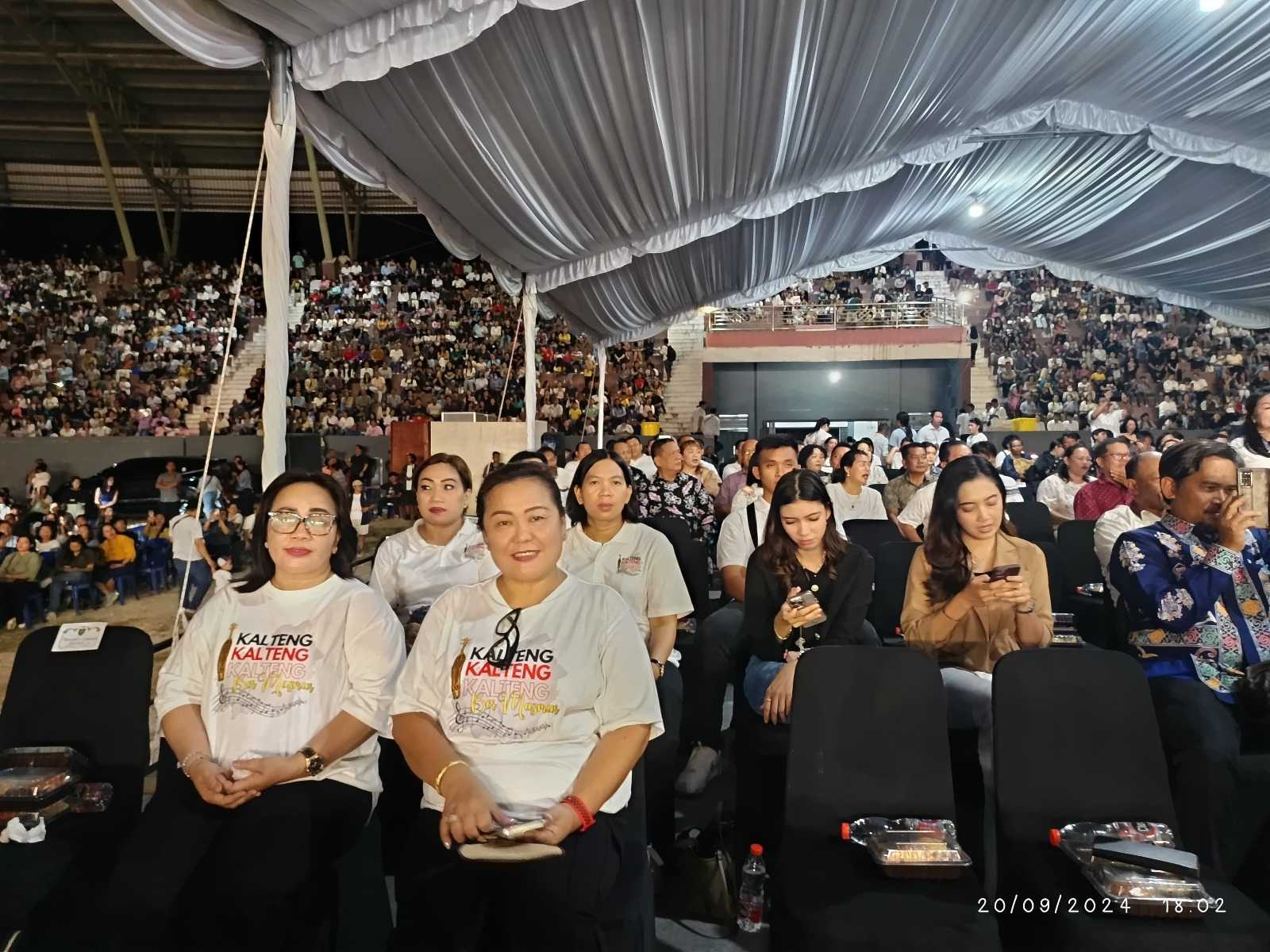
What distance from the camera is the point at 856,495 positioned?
500 cm

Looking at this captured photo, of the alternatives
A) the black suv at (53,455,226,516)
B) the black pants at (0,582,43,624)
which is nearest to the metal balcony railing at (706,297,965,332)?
the black suv at (53,455,226,516)

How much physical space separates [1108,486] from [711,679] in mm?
3285

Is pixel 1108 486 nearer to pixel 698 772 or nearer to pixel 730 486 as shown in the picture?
pixel 730 486

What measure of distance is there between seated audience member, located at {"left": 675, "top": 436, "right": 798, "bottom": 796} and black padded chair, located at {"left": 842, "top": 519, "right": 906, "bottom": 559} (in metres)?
0.94

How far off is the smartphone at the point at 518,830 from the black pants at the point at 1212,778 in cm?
182

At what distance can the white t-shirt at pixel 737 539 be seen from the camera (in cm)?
354

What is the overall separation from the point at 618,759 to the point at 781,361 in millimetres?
15978

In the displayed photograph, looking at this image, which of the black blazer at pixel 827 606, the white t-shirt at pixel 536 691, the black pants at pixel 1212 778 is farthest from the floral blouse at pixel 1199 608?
the white t-shirt at pixel 536 691

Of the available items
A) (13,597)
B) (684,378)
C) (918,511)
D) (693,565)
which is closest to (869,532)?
(918,511)

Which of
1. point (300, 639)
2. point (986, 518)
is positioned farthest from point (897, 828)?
point (300, 639)

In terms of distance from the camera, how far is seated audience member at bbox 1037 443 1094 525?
18.1ft

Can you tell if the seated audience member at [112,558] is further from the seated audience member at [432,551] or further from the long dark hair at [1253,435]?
the long dark hair at [1253,435]

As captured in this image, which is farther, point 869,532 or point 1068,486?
point 1068,486

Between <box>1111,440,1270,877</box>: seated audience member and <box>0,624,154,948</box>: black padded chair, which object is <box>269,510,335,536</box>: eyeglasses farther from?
<box>1111,440,1270,877</box>: seated audience member
